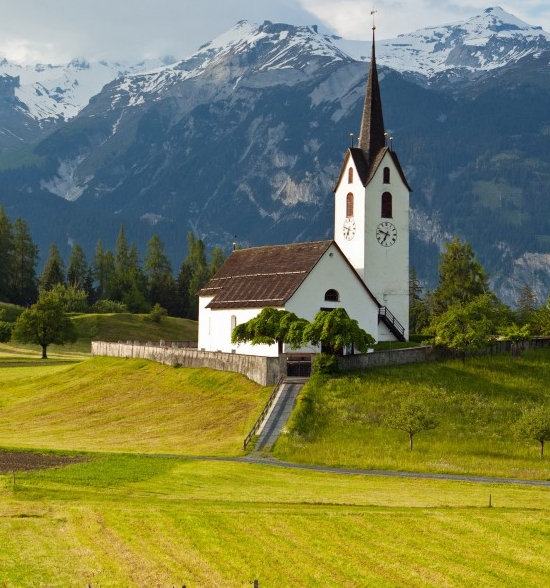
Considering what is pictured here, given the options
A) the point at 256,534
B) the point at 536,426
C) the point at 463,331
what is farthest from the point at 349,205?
the point at 256,534

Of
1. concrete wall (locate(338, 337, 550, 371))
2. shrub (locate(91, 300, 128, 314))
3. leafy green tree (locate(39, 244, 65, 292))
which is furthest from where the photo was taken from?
leafy green tree (locate(39, 244, 65, 292))

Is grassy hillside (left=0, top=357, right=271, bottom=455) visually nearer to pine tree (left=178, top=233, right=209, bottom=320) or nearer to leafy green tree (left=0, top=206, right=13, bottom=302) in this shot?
leafy green tree (left=0, top=206, right=13, bottom=302)

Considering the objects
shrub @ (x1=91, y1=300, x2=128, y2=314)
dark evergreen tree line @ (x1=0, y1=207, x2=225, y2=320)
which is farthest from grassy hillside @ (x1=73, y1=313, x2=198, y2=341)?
dark evergreen tree line @ (x1=0, y1=207, x2=225, y2=320)

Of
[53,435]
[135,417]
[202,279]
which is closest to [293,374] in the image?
[135,417]

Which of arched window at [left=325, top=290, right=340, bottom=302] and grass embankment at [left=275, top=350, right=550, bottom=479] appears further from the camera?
arched window at [left=325, top=290, right=340, bottom=302]

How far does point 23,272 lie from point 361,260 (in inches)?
4317

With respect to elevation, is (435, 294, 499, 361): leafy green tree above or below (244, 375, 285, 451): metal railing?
above

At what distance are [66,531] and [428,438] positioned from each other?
30265 millimetres

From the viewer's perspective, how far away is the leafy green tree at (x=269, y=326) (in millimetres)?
71062

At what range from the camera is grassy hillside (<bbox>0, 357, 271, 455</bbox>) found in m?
56.9

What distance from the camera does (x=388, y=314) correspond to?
8606 cm

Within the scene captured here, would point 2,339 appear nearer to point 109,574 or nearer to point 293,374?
point 293,374

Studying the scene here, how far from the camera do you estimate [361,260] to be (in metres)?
85.2

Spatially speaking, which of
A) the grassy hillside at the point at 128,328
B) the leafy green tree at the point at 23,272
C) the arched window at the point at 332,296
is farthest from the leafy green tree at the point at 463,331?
the leafy green tree at the point at 23,272
